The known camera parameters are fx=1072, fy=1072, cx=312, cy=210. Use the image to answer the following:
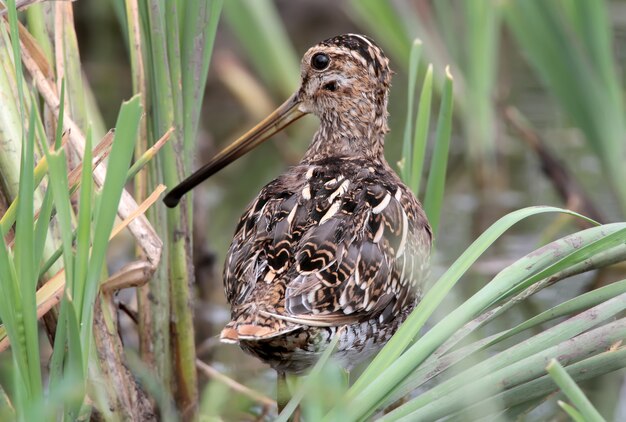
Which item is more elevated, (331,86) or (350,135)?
(331,86)

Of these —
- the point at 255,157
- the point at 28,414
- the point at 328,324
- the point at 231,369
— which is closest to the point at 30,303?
the point at 28,414

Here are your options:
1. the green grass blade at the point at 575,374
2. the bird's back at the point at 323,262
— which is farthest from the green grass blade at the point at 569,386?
the bird's back at the point at 323,262

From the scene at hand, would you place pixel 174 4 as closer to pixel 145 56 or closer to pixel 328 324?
pixel 145 56

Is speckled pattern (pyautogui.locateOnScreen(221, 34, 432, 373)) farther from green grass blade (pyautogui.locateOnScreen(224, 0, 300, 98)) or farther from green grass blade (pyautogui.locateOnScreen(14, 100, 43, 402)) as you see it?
green grass blade (pyautogui.locateOnScreen(224, 0, 300, 98))

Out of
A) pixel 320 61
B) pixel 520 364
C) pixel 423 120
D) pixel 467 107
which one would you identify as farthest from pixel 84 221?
pixel 467 107

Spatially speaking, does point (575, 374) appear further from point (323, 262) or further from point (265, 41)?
point (265, 41)

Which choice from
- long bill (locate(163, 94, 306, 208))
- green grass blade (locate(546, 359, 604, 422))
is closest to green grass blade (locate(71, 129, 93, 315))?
long bill (locate(163, 94, 306, 208))

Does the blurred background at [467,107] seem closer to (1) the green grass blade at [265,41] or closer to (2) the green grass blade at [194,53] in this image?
(1) the green grass blade at [265,41]
